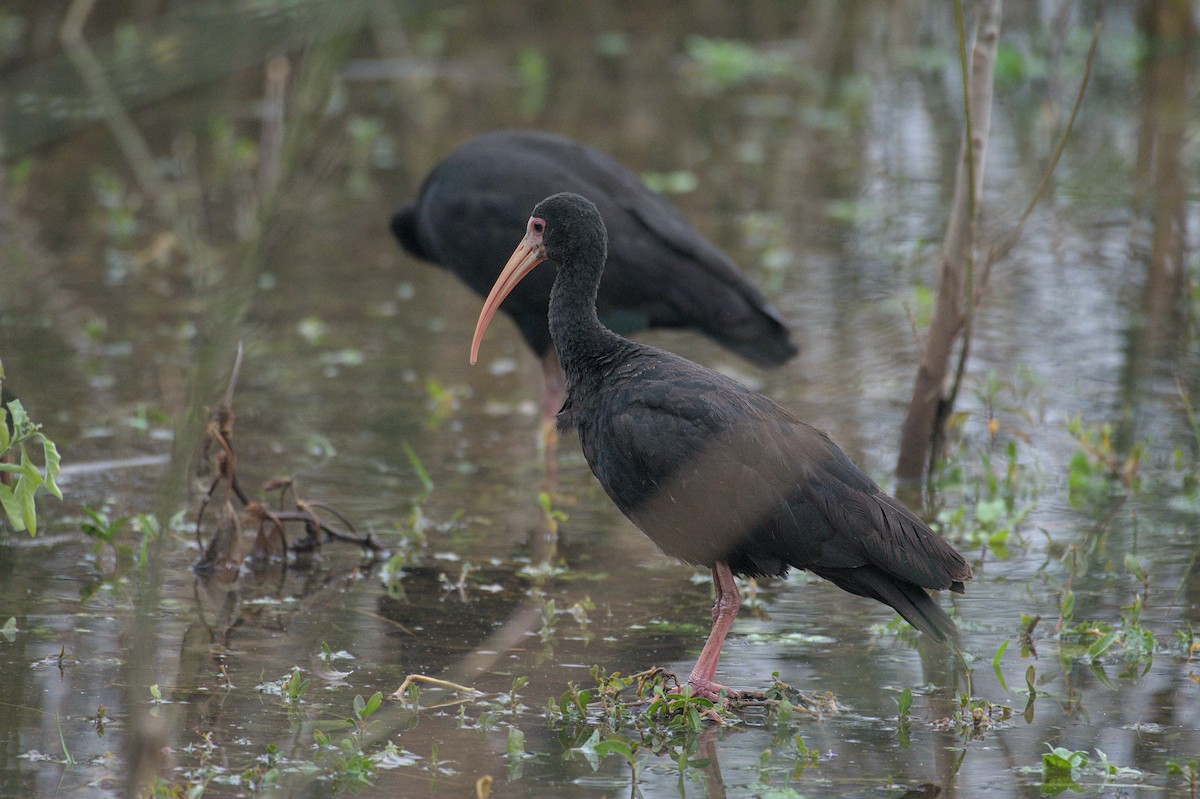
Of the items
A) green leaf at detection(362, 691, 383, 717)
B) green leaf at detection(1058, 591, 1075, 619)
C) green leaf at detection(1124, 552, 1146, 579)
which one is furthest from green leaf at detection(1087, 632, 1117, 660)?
green leaf at detection(362, 691, 383, 717)

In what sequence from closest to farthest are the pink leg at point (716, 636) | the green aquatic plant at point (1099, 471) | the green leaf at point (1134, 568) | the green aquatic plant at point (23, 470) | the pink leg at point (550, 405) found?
the green aquatic plant at point (23, 470), the pink leg at point (716, 636), the green leaf at point (1134, 568), the green aquatic plant at point (1099, 471), the pink leg at point (550, 405)

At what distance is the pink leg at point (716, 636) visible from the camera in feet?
13.4

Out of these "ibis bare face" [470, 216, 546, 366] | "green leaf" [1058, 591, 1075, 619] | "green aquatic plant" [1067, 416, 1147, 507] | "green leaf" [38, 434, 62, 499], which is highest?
"ibis bare face" [470, 216, 546, 366]

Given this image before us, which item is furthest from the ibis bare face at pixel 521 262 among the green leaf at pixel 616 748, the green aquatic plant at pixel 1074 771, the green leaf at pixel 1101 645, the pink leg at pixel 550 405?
the green aquatic plant at pixel 1074 771

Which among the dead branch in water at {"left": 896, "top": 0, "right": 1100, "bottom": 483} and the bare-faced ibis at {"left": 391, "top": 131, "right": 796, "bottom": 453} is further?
the bare-faced ibis at {"left": 391, "top": 131, "right": 796, "bottom": 453}

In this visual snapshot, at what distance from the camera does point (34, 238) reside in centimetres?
930

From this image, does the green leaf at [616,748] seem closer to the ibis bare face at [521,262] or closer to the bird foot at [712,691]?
the bird foot at [712,691]

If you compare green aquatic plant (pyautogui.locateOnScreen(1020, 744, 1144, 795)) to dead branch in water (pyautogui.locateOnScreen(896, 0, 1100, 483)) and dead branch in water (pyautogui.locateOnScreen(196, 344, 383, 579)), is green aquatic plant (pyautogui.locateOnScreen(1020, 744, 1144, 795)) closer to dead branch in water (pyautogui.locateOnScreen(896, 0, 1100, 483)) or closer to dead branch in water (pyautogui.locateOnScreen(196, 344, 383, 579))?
dead branch in water (pyautogui.locateOnScreen(896, 0, 1100, 483))

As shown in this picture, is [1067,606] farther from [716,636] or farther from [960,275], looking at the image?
[960,275]

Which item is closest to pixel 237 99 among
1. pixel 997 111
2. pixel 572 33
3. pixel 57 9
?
pixel 57 9

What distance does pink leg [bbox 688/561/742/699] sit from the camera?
161 inches

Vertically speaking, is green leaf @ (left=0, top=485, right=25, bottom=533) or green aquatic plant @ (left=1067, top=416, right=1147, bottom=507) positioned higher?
green aquatic plant @ (left=1067, top=416, right=1147, bottom=507)

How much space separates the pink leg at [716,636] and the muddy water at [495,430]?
15cm

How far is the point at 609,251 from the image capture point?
21.2 ft
